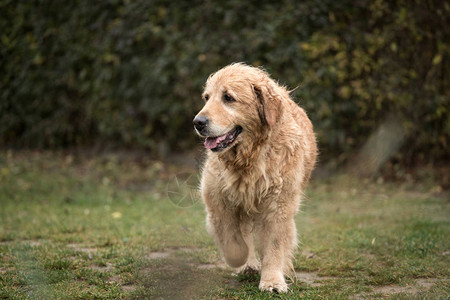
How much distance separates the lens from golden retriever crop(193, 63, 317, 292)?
4102 mm

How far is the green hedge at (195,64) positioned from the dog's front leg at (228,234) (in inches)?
180

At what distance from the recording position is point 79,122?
11078 millimetres

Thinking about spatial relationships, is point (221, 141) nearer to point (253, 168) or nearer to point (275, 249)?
point (253, 168)

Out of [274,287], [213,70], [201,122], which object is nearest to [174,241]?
[274,287]

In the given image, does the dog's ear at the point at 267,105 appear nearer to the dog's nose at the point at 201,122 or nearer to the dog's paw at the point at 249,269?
the dog's nose at the point at 201,122

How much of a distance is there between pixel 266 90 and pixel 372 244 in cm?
208

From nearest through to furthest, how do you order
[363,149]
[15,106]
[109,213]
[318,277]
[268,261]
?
1. [268,261]
2. [318,277]
3. [109,213]
4. [363,149]
5. [15,106]

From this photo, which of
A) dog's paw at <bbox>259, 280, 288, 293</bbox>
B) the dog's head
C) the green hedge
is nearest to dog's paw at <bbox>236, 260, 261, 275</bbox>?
dog's paw at <bbox>259, 280, 288, 293</bbox>

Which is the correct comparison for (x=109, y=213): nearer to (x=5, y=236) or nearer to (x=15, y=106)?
(x=5, y=236)

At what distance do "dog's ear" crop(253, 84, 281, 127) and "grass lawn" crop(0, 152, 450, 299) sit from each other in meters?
1.24

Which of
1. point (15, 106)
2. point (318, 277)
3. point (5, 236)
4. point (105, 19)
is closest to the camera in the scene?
point (318, 277)

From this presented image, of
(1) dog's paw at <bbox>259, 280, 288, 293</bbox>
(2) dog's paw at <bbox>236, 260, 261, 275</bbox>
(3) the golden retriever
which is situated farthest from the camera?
(2) dog's paw at <bbox>236, 260, 261, 275</bbox>

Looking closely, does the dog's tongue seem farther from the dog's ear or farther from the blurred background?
the blurred background

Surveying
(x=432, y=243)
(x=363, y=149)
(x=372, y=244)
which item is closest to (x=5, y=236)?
(x=372, y=244)
